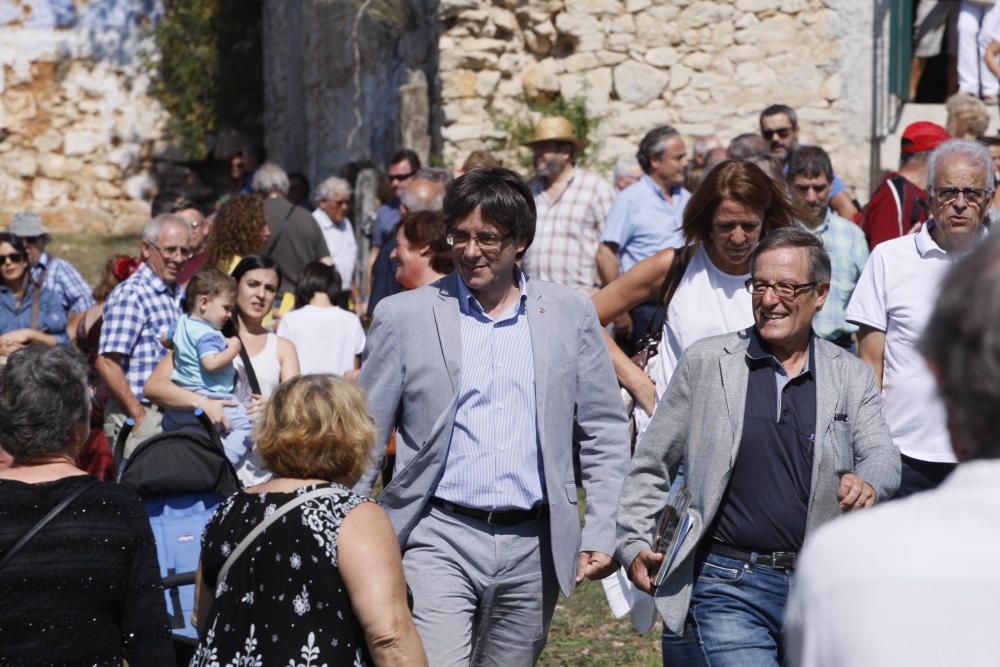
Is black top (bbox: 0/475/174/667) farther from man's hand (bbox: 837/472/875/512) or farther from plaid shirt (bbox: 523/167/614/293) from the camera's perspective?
plaid shirt (bbox: 523/167/614/293)

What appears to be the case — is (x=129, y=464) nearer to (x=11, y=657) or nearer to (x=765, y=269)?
(x=11, y=657)

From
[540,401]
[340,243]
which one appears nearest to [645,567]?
[540,401]

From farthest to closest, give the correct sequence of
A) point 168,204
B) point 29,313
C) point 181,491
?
point 168,204
point 29,313
point 181,491

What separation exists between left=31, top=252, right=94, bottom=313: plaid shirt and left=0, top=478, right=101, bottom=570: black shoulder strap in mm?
4818

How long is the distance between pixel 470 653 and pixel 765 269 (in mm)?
1394

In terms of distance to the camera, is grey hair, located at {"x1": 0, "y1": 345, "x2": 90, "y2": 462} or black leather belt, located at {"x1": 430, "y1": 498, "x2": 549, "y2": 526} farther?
black leather belt, located at {"x1": 430, "y1": 498, "x2": 549, "y2": 526}

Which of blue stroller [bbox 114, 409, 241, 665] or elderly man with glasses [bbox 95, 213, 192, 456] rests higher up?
elderly man with glasses [bbox 95, 213, 192, 456]

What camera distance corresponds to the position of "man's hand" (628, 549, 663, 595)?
390cm

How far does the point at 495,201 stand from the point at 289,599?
1.40 metres

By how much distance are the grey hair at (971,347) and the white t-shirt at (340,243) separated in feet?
30.9

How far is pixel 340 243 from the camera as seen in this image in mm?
11078

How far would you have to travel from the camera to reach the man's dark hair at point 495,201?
13.7 feet

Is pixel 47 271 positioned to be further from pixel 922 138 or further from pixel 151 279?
pixel 922 138

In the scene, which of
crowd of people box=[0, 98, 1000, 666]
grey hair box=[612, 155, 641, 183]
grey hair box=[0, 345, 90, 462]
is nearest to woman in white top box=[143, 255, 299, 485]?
crowd of people box=[0, 98, 1000, 666]
